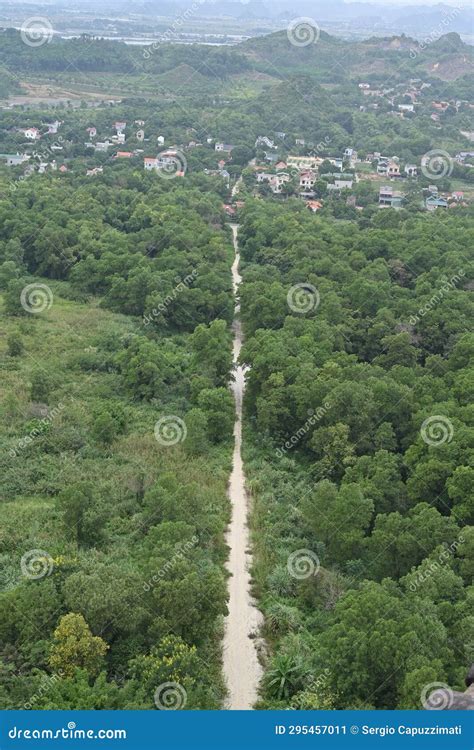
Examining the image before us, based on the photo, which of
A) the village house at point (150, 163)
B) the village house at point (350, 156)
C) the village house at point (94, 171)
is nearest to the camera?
the village house at point (94, 171)

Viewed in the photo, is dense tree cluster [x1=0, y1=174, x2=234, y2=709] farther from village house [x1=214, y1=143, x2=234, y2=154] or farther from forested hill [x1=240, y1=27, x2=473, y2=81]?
forested hill [x1=240, y1=27, x2=473, y2=81]

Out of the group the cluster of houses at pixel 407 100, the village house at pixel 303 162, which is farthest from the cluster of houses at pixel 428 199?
the cluster of houses at pixel 407 100

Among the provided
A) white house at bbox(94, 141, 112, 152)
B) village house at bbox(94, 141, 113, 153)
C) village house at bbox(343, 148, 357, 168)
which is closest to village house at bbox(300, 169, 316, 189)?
village house at bbox(343, 148, 357, 168)

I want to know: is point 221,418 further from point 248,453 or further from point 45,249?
point 45,249

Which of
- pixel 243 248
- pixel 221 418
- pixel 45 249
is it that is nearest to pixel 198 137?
pixel 243 248

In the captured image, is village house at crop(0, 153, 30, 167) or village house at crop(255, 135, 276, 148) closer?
village house at crop(0, 153, 30, 167)

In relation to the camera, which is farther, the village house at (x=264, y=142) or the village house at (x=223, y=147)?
the village house at (x=264, y=142)

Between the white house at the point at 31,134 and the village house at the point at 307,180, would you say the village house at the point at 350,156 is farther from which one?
the white house at the point at 31,134

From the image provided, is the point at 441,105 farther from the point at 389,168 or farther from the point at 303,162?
the point at 303,162

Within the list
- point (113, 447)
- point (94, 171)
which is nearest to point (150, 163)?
point (94, 171)
